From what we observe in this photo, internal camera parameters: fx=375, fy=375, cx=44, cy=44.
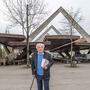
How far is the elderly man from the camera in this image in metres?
10.0

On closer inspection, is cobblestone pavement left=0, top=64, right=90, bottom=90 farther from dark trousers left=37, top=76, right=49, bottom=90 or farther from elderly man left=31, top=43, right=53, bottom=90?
elderly man left=31, top=43, right=53, bottom=90

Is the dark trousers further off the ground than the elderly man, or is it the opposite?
the elderly man

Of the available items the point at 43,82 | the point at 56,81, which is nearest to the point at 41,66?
the point at 43,82

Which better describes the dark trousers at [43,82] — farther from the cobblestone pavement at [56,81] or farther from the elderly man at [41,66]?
the cobblestone pavement at [56,81]

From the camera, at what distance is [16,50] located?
42.9m

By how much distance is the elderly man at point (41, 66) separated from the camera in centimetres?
1000

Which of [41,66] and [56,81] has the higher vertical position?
[41,66]

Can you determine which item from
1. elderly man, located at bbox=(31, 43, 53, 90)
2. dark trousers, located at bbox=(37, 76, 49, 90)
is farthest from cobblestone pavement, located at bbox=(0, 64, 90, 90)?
elderly man, located at bbox=(31, 43, 53, 90)

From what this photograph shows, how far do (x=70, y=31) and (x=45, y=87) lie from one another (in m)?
27.2

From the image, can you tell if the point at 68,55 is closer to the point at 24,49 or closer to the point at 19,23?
the point at 24,49

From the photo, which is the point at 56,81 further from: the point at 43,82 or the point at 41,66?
the point at 41,66

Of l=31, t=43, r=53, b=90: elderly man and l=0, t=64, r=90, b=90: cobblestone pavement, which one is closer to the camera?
l=31, t=43, r=53, b=90: elderly man

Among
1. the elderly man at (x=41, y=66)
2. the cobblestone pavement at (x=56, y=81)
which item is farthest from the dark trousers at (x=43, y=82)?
the cobblestone pavement at (x=56, y=81)

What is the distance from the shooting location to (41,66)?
10016 mm
